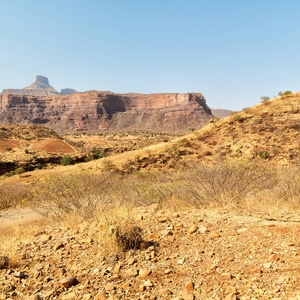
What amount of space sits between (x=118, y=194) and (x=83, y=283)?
5634 millimetres

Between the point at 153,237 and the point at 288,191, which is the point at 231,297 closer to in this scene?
the point at 153,237

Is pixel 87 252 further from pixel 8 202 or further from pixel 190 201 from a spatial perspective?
pixel 8 202

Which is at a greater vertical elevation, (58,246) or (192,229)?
(192,229)

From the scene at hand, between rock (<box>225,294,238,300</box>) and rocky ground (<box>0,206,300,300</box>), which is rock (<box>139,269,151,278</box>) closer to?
rocky ground (<box>0,206,300,300</box>)

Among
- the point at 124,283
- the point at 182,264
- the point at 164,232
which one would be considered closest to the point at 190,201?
the point at 164,232

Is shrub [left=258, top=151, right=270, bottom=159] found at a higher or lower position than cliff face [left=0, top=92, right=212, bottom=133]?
lower

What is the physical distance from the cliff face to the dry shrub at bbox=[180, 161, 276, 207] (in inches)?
3578

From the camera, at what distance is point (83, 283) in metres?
2.64

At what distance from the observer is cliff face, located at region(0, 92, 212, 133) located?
10350cm

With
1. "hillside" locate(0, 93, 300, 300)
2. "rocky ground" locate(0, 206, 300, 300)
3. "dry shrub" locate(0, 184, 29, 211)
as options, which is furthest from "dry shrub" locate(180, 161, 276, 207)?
"dry shrub" locate(0, 184, 29, 211)

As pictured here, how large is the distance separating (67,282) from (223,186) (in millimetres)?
5044

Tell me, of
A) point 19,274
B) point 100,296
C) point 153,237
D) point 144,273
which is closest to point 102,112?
point 153,237

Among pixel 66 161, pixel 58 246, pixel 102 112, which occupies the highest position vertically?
pixel 102 112

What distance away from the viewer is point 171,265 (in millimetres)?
2867
